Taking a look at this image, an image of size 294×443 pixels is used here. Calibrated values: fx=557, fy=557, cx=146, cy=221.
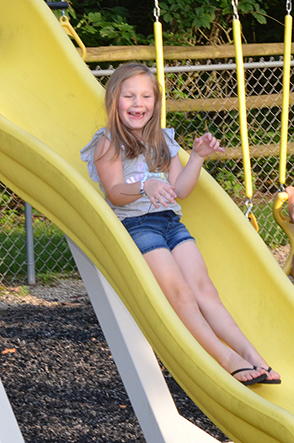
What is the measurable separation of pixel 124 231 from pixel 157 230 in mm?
298

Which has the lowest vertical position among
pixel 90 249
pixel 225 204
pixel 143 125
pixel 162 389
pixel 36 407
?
pixel 36 407

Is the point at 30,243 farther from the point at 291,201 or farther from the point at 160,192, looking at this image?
the point at 160,192

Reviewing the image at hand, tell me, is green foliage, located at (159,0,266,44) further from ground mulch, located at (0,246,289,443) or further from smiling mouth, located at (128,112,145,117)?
smiling mouth, located at (128,112,145,117)

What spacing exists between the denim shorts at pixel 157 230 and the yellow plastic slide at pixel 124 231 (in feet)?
0.61

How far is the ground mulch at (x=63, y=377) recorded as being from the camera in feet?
8.16

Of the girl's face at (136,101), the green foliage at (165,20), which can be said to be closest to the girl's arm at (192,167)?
the girl's face at (136,101)

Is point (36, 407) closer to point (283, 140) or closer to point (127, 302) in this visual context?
point (127, 302)

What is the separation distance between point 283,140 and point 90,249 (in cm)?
114

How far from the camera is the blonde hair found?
6.86 ft

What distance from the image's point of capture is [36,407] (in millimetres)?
2645

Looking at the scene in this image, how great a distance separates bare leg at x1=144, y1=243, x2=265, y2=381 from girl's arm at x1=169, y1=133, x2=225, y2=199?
325 millimetres

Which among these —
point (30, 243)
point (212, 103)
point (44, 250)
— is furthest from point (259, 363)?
point (212, 103)

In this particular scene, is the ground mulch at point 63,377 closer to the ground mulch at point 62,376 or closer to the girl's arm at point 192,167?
the ground mulch at point 62,376

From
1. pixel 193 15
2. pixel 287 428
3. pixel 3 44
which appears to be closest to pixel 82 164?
pixel 3 44
